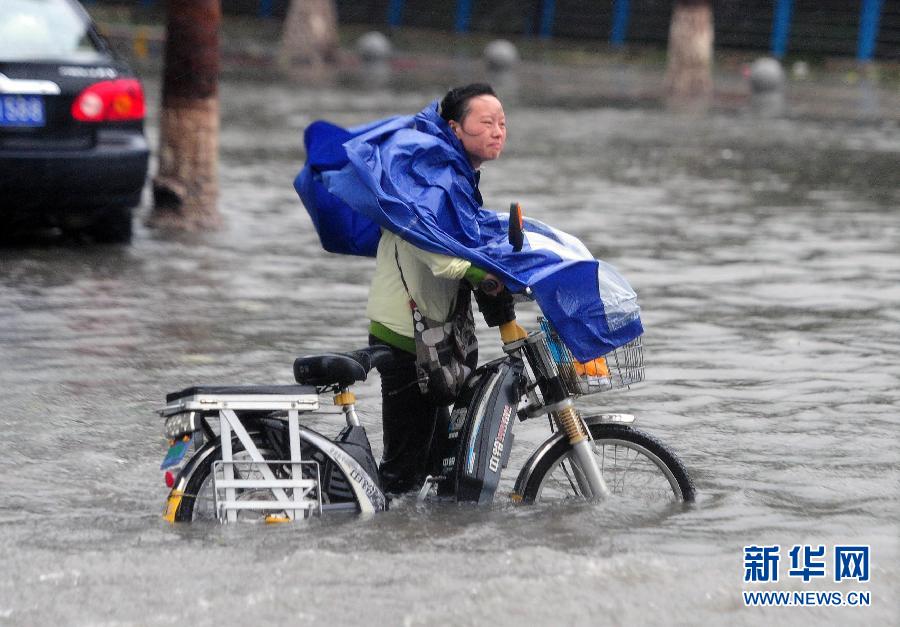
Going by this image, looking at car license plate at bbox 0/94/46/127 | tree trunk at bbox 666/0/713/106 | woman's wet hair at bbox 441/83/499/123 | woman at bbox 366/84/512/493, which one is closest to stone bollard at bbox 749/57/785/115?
tree trunk at bbox 666/0/713/106

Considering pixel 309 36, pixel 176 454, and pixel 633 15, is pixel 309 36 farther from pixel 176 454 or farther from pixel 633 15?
pixel 176 454

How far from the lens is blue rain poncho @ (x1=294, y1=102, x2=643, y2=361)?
16.9ft

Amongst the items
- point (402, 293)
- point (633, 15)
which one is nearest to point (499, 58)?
point (633, 15)

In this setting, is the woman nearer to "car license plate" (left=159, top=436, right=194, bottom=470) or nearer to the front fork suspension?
the front fork suspension

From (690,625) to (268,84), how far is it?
75.5 feet

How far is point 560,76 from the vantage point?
3059 cm

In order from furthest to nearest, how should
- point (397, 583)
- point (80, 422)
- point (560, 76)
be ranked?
point (560, 76) → point (80, 422) → point (397, 583)

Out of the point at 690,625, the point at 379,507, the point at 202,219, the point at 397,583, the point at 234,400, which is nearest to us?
the point at 690,625

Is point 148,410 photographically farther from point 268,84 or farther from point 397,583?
point 268,84

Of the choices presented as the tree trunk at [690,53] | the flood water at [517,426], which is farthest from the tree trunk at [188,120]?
the tree trunk at [690,53]

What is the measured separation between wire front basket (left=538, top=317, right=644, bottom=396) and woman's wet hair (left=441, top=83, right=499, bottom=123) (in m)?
0.73

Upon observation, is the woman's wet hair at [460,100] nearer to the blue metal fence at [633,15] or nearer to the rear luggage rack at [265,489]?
the rear luggage rack at [265,489]

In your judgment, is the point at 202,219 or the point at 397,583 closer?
the point at 397,583

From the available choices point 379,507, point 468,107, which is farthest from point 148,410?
point 468,107
